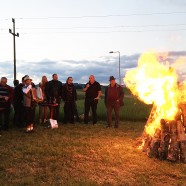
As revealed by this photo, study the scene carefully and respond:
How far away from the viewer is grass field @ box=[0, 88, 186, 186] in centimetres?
843

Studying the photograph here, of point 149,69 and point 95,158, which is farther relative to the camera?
point 149,69

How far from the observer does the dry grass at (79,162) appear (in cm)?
843

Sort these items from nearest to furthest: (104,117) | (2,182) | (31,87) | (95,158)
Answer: (2,182) → (95,158) → (31,87) → (104,117)

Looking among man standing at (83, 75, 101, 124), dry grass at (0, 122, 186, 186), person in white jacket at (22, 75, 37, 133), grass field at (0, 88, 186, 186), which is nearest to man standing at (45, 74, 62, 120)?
man standing at (83, 75, 101, 124)

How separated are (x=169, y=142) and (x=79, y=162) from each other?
2.81 metres

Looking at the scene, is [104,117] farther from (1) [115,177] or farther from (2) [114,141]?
(1) [115,177]

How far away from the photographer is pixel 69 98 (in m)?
17.6

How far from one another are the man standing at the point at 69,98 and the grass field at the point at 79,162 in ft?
10.2

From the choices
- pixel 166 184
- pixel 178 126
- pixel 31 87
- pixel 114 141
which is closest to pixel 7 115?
pixel 31 87

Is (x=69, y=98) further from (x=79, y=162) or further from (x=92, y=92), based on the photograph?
(x=79, y=162)

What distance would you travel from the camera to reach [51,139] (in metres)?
13.1

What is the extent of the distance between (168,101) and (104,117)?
938 centimetres

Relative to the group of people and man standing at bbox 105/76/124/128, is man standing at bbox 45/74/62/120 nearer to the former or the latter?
the group of people

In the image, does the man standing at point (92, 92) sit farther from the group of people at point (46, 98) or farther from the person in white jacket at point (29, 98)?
the person in white jacket at point (29, 98)
